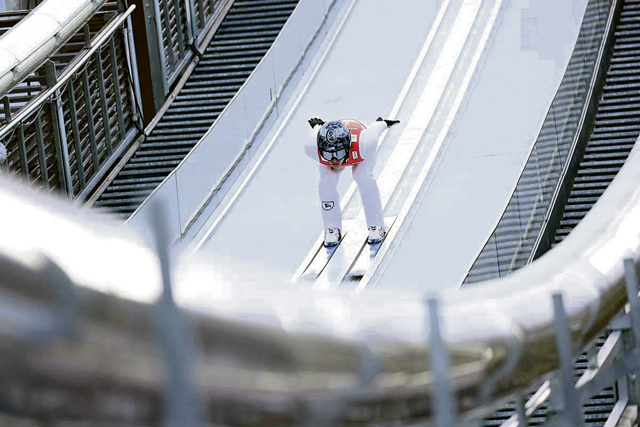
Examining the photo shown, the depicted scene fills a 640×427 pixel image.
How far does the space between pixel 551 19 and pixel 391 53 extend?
6.54ft

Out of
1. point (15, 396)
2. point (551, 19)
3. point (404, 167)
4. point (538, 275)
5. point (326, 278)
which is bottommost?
point (15, 396)

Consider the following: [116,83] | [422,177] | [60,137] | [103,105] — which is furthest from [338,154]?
[116,83]

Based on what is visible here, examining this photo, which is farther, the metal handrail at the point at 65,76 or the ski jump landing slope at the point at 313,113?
the metal handrail at the point at 65,76

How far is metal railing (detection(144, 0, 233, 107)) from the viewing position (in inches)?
570

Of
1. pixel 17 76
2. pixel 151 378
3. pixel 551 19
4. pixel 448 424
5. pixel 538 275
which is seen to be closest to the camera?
pixel 151 378

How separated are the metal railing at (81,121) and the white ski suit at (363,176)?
125 inches

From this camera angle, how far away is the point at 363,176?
361 inches

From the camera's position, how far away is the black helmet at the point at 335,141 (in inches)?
352

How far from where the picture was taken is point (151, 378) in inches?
75.1

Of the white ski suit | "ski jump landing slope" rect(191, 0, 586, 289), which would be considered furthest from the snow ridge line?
the white ski suit

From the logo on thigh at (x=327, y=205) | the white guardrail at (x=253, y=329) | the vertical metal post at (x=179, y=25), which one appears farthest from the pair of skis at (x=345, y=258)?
the vertical metal post at (x=179, y=25)

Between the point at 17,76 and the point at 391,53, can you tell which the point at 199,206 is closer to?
the point at 17,76

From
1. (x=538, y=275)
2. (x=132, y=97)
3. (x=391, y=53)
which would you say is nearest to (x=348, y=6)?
(x=391, y=53)

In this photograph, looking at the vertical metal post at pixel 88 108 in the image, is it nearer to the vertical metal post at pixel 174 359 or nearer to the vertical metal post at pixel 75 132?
the vertical metal post at pixel 75 132
